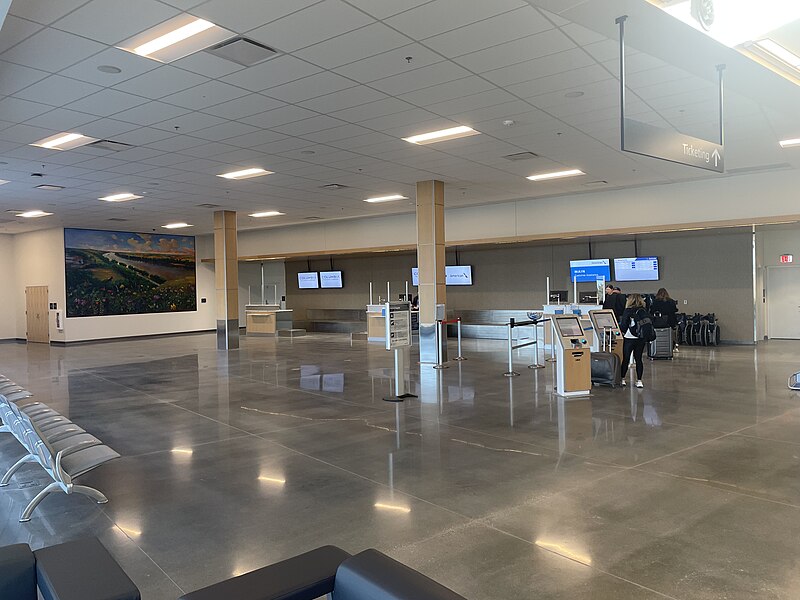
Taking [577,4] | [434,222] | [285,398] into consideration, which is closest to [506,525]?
[577,4]

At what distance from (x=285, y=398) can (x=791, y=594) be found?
6777mm

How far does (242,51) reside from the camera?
5.68 m

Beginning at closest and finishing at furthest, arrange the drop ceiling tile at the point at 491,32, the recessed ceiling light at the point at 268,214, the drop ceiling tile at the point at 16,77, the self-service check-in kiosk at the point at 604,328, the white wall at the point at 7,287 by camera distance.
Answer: the drop ceiling tile at the point at 491,32 → the drop ceiling tile at the point at 16,77 → the self-service check-in kiosk at the point at 604,328 → the recessed ceiling light at the point at 268,214 → the white wall at the point at 7,287

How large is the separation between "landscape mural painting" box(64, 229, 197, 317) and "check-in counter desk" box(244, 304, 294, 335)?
3002 mm

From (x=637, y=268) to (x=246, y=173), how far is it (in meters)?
10.0

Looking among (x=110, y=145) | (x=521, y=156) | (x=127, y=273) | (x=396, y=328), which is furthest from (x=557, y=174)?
(x=127, y=273)

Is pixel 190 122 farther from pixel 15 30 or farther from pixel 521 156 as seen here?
pixel 521 156

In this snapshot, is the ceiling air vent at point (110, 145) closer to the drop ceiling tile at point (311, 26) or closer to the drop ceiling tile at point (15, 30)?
the drop ceiling tile at point (15, 30)

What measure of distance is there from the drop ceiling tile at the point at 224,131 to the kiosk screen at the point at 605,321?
597 centimetres

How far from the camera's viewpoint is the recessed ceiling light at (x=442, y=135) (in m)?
8.76

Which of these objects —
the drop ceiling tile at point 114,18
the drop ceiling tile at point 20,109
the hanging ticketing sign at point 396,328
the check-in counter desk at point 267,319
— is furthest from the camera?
the check-in counter desk at point 267,319

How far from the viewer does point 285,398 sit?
8633 mm

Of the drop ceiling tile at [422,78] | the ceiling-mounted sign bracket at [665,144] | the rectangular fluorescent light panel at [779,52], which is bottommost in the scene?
the ceiling-mounted sign bracket at [665,144]

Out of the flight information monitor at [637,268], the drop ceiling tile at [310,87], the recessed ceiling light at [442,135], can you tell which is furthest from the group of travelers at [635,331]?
the flight information monitor at [637,268]
